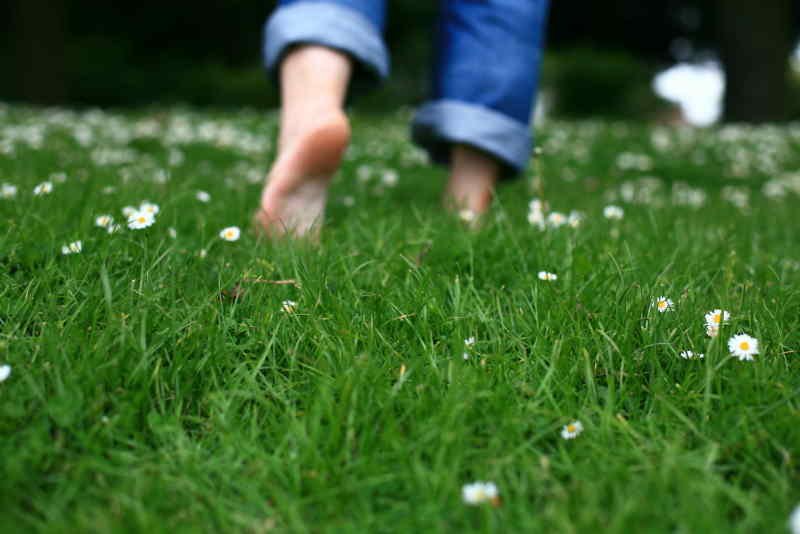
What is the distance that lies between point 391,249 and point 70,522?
1.23m

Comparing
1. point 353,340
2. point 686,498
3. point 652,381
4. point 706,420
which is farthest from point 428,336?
point 686,498

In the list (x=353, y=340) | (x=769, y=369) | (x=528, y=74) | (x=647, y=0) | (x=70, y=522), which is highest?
(x=647, y=0)

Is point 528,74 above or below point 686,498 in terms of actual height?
above

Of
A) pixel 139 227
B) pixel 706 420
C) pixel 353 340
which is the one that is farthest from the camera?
pixel 139 227

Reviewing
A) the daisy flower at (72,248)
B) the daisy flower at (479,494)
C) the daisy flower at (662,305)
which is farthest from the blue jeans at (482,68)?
the daisy flower at (479,494)

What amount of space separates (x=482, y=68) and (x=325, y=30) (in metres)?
0.63

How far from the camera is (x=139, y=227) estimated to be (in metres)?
1.86

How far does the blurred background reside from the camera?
1293cm

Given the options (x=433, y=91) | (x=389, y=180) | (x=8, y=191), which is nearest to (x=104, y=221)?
(x=8, y=191)

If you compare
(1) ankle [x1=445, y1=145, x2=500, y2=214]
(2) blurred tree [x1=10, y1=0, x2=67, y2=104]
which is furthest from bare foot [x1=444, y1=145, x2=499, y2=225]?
(2) blurred tree [x1=10, y1=0, x2=67, y2=104]

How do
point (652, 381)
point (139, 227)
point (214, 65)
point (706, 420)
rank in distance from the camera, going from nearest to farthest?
1. point (706, 420)
2. point (652, 381)
3. point (139, 227)
4. point (214, 65)

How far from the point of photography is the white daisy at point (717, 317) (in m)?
1.49

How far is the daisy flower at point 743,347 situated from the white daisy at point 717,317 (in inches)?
2.5

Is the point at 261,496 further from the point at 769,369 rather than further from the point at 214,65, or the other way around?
the point at 214,65
